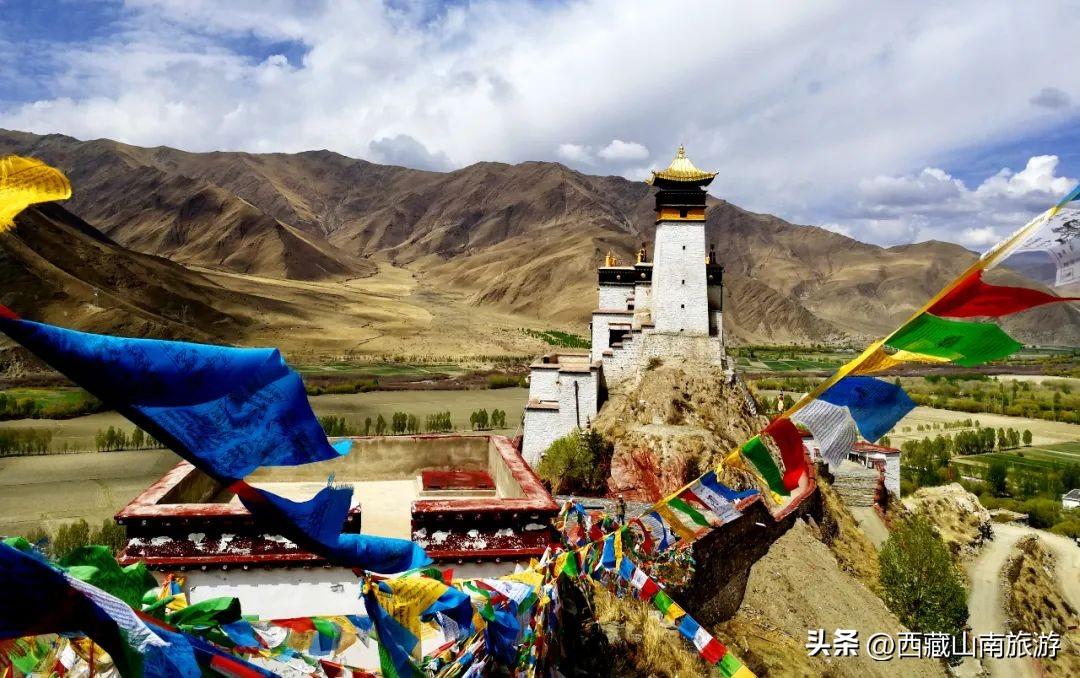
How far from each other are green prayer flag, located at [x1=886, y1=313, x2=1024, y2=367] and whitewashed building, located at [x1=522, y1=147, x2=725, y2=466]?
16.6 m

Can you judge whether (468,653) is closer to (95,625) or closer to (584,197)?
(95,625)

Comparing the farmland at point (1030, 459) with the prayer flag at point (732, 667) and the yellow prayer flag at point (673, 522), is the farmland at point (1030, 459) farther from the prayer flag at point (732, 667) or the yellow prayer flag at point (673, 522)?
the prayer flag at point (732, 667)

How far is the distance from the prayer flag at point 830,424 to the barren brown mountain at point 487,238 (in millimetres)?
77842

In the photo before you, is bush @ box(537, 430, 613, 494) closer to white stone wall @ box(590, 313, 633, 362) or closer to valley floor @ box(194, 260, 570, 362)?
white stone wall @ box(590, 313, 633, 362)

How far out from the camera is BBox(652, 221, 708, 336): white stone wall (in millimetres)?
20625

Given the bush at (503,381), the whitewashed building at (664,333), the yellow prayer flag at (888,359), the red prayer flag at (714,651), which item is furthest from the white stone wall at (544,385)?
the bush at (503,381)

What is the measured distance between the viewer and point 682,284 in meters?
20.7

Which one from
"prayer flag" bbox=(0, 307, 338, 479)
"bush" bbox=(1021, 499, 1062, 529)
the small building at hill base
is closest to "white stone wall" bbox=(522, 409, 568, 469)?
the small building at hill base

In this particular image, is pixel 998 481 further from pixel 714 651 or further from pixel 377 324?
pixel 377 324

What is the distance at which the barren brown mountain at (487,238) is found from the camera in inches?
4053

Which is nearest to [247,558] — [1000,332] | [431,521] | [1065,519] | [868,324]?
[431,521]

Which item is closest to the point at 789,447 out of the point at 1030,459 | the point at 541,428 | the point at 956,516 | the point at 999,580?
the point at 541,428

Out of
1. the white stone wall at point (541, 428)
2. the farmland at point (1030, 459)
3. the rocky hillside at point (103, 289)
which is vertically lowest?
the farmland at point (1030, 459)

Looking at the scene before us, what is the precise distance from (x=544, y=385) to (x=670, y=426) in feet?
13.2
